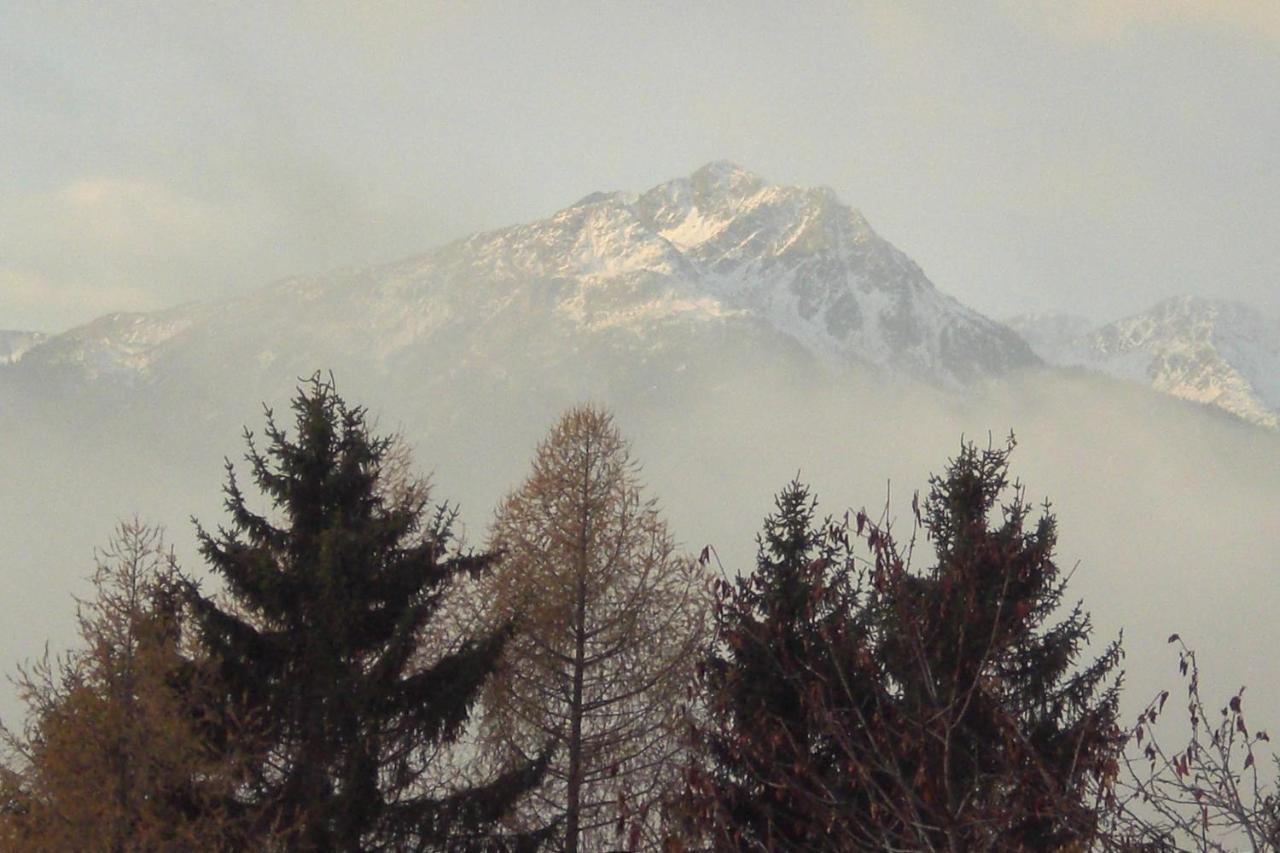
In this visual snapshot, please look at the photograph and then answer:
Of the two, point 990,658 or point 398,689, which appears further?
point 398,689

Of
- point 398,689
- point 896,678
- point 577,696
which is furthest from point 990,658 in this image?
point 577,696

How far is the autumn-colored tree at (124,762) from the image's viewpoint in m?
12.0

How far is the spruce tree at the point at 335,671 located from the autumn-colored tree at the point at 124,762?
46 centimetres

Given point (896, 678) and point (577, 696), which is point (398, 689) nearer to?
point (577, 696)

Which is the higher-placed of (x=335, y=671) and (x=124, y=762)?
(x=335, y=671)

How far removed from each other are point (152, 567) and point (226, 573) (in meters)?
1.76

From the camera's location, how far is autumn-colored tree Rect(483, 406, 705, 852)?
621 inches

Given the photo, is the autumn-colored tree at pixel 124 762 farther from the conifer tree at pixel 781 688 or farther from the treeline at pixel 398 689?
the conifer tree at pixel 781 688

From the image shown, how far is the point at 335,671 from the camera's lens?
13086 mm

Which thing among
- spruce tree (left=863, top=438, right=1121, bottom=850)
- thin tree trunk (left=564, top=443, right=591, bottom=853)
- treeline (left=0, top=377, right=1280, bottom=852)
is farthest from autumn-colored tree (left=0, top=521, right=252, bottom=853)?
spruce tree (left=863, top=438, right=1121, bottom=850)

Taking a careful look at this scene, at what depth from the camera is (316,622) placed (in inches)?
518

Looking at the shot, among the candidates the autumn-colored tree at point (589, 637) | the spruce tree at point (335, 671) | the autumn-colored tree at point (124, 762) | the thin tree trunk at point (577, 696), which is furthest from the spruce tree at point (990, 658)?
the autumn-colored tree at point (124, 762)

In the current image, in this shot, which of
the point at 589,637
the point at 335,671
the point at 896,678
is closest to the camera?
the point at 896,678

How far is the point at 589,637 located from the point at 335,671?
167 inches
